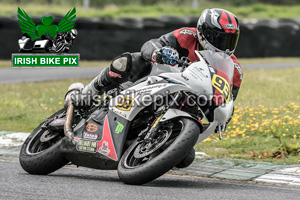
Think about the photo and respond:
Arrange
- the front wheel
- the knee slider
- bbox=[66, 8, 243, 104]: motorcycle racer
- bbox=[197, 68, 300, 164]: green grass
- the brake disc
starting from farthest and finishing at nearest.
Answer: bbox=[197, 68, 300, 164]: green grass < the brake disc < the knee slider < bbox=[66, 8, 243, 104]: motorcycle racer < the front wheel

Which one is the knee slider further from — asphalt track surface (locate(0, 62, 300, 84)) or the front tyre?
asphalt track surface (locate(0, 62, 300, 84))

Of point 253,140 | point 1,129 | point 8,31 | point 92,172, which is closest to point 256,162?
point 253,140

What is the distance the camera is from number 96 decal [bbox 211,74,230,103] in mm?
5500

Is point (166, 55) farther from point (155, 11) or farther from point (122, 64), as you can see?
point (155, 11)

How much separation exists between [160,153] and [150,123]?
1.87ft

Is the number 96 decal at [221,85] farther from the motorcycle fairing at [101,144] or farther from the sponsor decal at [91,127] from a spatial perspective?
the sponsor decal at [91,127]

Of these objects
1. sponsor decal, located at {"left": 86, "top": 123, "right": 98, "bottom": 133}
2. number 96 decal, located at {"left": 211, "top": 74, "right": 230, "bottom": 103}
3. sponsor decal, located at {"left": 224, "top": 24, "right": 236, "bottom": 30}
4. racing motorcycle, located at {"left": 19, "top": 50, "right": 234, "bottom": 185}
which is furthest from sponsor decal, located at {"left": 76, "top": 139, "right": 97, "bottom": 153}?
sponsor decal, located at {"left": 224, "top": 24, "right": 236, "bottom": 30}

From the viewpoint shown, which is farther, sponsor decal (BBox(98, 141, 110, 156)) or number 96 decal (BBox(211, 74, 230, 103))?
sponsor decal (BBox(98, 141, 110, 156))

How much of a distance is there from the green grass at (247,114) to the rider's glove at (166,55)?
220 cm

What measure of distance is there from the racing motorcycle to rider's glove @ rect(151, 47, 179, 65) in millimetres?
75

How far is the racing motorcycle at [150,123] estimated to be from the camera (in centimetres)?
533

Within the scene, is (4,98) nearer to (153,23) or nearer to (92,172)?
(92,172)

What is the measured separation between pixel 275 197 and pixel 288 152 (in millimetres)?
2146

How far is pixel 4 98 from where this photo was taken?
13109 mm
